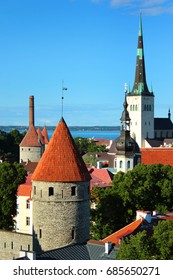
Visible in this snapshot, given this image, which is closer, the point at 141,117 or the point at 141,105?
the point at 141,117

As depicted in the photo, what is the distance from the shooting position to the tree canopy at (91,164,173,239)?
115ft

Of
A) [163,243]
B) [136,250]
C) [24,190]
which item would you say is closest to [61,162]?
[163,243]

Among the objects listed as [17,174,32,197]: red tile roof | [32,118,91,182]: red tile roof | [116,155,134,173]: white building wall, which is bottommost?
[17,174,32,197]: red tile roof

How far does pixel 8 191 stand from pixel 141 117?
6725 centimetres

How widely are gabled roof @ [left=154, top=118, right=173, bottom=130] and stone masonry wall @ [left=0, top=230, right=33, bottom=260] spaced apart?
8197 cm

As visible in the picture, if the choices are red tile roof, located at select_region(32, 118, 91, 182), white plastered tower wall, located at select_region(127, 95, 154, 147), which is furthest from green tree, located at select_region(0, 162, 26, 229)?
white plastered tower wall, located at select_region(127, 95, 154, 147)

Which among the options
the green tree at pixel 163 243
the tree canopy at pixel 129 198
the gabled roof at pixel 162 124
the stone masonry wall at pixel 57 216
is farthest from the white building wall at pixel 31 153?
the green tree at pixel 163 243

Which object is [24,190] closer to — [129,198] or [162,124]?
[129,198]

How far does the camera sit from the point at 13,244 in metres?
28.4

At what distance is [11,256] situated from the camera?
28484 mm

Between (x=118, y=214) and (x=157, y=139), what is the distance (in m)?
72.0

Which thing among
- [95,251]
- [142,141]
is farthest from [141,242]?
[142,141]

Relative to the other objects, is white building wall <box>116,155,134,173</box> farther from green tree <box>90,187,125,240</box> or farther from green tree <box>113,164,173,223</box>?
green tree <box>90,187,125,240</box>
